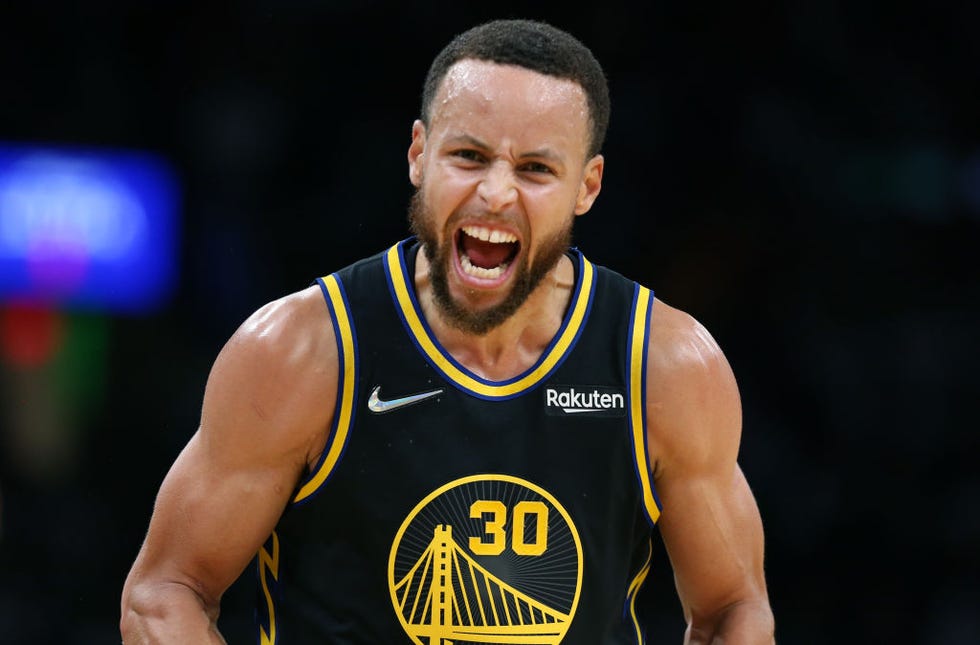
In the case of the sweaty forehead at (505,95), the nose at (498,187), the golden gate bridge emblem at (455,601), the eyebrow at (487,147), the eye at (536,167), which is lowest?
the golden gate bridge emblem at (455,601)

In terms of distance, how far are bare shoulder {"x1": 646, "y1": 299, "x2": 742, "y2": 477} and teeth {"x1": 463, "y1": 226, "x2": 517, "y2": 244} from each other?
0.43m

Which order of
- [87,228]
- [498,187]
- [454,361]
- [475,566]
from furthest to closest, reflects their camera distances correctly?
[87,228] → [454,361] → [475,566] → [498,187]

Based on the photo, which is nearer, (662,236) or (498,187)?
(498,187)

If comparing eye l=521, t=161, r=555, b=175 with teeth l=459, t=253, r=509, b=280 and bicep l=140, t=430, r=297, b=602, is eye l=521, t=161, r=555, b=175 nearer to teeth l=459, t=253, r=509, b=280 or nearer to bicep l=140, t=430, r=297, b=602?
teeth l=459, t=253, r=509, b=280

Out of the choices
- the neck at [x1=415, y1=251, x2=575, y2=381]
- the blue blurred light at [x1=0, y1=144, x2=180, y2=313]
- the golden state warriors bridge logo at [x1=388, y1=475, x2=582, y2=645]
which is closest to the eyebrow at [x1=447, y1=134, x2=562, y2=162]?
the neck at [x1=415, y1=251, x2=575, y2=381]

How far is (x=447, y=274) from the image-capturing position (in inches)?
114

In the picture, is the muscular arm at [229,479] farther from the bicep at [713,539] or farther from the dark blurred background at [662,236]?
the dark blurred background at [662,236]

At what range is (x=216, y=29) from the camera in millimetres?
7016

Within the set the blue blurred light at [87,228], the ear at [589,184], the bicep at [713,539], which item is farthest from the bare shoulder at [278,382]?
the blue blurred light at [87,228]

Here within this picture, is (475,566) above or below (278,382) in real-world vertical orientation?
below

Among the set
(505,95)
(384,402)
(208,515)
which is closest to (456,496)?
(384,402)

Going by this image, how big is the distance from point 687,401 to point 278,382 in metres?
0.86

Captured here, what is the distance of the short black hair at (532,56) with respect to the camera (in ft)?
9.30

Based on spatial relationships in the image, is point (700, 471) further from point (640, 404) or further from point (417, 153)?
point (417, 153)
